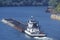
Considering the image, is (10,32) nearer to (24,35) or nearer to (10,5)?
(24,35)

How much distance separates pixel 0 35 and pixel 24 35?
14.9 ft

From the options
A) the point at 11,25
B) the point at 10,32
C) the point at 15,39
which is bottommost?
the point at 15,39

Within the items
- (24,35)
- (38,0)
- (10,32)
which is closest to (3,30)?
(10,32)

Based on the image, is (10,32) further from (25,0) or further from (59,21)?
(25,0)

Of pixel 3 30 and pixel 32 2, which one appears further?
pixel 32 2

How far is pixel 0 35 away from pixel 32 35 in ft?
24.6

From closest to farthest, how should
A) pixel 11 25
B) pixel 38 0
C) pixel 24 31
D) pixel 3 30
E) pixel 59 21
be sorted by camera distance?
pixel 24 31
pixel 3 30
pixel 11 25
pixel 59 21
pixel 38 0

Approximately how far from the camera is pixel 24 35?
66.1 metres

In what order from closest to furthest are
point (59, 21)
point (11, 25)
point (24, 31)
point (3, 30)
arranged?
point (24, 31) → point (3, 30) → point (11, 25) → point (59, 21)

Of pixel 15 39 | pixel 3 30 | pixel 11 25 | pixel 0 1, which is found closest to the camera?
pixel 15 39

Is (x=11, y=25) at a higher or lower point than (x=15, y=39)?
higher

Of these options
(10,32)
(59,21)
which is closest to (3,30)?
(10,32)

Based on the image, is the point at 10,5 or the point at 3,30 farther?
the point at 10,5

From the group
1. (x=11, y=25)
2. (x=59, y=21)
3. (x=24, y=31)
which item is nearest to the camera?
(x=24, y=31)
